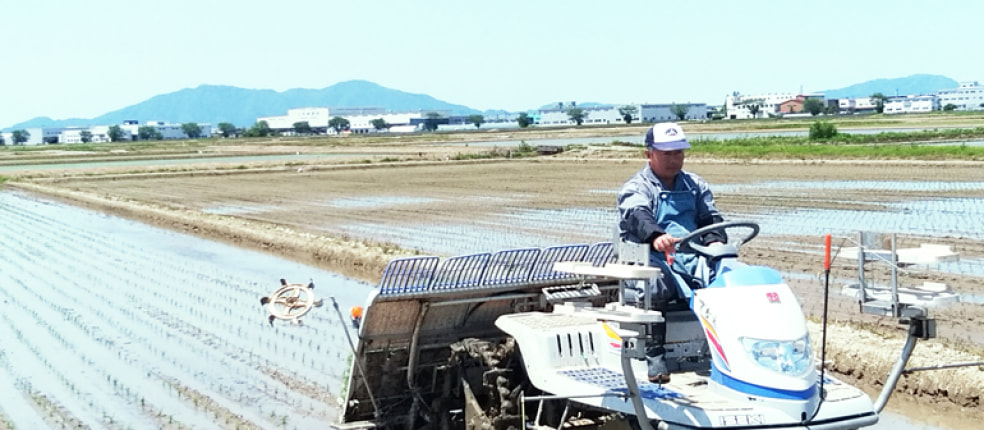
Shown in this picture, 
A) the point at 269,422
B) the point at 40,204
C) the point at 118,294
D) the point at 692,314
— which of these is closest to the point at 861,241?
the point at 692,314

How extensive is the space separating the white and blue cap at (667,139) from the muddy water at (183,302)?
123 inches

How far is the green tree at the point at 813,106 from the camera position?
141625mm

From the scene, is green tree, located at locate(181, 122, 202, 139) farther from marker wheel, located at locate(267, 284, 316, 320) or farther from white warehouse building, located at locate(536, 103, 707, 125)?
marker wheel, located at locate(267, 284, 316, 320)

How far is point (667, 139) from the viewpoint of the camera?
5270 millimetres

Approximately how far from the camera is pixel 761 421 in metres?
4.40

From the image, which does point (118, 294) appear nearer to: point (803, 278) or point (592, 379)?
point (803, 278)

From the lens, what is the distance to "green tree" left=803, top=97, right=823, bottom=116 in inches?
5576

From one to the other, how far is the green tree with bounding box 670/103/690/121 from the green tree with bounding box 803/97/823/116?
16.4 meters

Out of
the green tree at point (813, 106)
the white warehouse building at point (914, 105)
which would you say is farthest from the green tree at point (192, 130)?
the white warehouse building at point (914, 105)

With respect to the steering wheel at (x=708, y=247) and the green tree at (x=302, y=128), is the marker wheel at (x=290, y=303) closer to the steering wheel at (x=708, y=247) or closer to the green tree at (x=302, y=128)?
the steering wheel at (x=708, y=247)

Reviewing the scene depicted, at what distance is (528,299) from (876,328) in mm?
4218

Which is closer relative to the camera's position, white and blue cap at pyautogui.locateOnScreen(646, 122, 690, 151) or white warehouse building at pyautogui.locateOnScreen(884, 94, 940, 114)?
white and blue cap at pyautogui.locateOnScreen(646, 122, 690, 151)

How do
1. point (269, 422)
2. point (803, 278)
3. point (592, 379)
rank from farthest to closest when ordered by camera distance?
point (803, 278) → point (269, 422) → point (592, 379)

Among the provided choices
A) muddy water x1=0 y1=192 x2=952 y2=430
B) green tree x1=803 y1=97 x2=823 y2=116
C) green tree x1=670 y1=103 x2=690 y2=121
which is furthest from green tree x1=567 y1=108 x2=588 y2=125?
muddy water x1=0 y1=192 x2=952 y2=430
